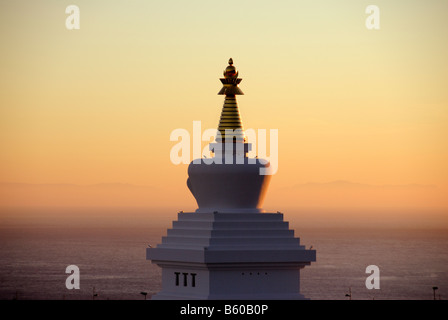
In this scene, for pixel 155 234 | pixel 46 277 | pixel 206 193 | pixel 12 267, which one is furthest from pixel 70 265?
pixel 206 193

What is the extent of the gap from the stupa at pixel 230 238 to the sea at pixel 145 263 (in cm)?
4876

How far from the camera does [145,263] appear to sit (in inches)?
4535

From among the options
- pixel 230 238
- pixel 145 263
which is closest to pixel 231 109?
pixel 230 238

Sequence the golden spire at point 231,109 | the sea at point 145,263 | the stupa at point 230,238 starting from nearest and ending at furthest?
the stupa at point 230,238 < the golden spire at point 231,109 < the sea at point 145,263

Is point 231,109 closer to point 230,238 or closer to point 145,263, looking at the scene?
point 230,238

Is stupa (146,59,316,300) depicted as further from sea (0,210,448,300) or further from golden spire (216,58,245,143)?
sea (0,210,448,300)

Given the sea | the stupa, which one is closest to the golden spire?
the stupa

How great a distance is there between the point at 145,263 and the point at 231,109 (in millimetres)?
82118

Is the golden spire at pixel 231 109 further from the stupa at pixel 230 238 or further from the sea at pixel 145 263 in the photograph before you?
the sea at pixel 145 263

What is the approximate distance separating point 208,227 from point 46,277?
229 ft

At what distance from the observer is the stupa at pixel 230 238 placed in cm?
3294

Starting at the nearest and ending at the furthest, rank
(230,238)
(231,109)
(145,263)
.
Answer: (230,238) < (231,109) < (145,263)

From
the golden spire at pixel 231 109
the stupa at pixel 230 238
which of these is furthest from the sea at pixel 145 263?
the golden spire at pixel 231 109

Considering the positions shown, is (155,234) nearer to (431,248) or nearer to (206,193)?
(431,248)
